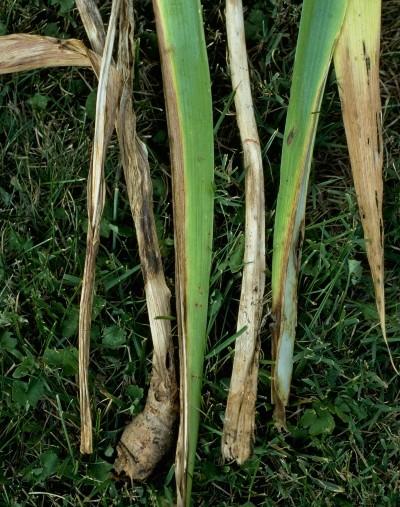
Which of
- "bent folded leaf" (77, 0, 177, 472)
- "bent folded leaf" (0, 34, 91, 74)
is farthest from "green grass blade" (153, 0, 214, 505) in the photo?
"bent folded leaf" (0, 34, 91, 74)

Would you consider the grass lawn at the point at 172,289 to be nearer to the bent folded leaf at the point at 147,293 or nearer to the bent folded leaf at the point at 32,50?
the bent folded leaf at the point at 147,293

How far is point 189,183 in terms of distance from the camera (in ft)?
4.58

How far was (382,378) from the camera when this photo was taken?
1.56 m

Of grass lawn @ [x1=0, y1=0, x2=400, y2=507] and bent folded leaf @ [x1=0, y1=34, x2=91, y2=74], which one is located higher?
bent folded leaf @ [x1=0, y1=34, x2=91, y2=74]

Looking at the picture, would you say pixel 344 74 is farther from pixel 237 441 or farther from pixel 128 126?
pixel 237 441

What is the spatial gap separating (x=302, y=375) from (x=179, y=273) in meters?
0.34

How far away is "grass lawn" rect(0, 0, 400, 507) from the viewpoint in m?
1.50

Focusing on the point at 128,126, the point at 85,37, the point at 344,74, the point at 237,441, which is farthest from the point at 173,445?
the point at 85,37

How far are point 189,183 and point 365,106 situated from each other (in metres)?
0.34

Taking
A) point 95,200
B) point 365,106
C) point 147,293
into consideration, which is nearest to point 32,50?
point 95,200

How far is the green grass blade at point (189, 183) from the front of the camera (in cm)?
139

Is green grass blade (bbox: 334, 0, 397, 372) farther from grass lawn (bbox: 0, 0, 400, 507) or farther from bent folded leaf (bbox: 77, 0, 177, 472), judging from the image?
bent folded leaf (bbox: 77, 0, 177, 472)

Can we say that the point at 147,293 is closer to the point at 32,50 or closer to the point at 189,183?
the point at 189,183

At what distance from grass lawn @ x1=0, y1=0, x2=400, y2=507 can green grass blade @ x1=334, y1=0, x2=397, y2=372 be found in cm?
14
